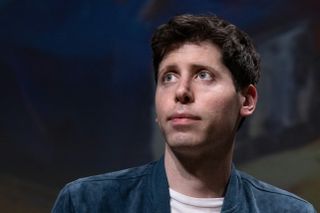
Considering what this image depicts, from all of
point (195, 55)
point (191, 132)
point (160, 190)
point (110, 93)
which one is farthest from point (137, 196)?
point (110, 93)

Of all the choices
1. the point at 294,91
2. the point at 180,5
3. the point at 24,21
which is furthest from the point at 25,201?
the point at 294,91

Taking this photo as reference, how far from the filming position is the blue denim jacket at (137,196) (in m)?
1.14

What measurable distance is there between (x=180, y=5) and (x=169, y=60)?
0.90 meters

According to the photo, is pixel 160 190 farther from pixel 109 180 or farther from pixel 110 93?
pixel 110 93

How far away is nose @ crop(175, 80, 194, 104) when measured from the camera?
109 centimetres

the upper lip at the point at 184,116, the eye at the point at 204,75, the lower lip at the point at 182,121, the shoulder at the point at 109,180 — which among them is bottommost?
the shoulder at the point at 109,180

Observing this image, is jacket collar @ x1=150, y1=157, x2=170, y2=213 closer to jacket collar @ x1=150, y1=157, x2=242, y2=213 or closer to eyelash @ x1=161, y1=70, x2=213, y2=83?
jacket collar @ x1=150, y1=157, x2=242, y2=213

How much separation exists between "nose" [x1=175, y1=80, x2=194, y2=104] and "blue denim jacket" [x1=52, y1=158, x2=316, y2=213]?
16 cm

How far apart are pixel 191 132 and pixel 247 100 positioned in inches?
8.0

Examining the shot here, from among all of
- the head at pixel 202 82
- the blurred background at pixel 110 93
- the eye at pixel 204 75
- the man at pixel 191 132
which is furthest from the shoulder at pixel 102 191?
the blurred background at pixel 110 93

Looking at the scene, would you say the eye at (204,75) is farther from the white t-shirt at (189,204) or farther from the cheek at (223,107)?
the white t-shirt at (189,204)

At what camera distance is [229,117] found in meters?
1.16

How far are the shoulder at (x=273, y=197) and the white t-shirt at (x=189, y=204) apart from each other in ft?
0.43

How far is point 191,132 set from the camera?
110 centimetres
